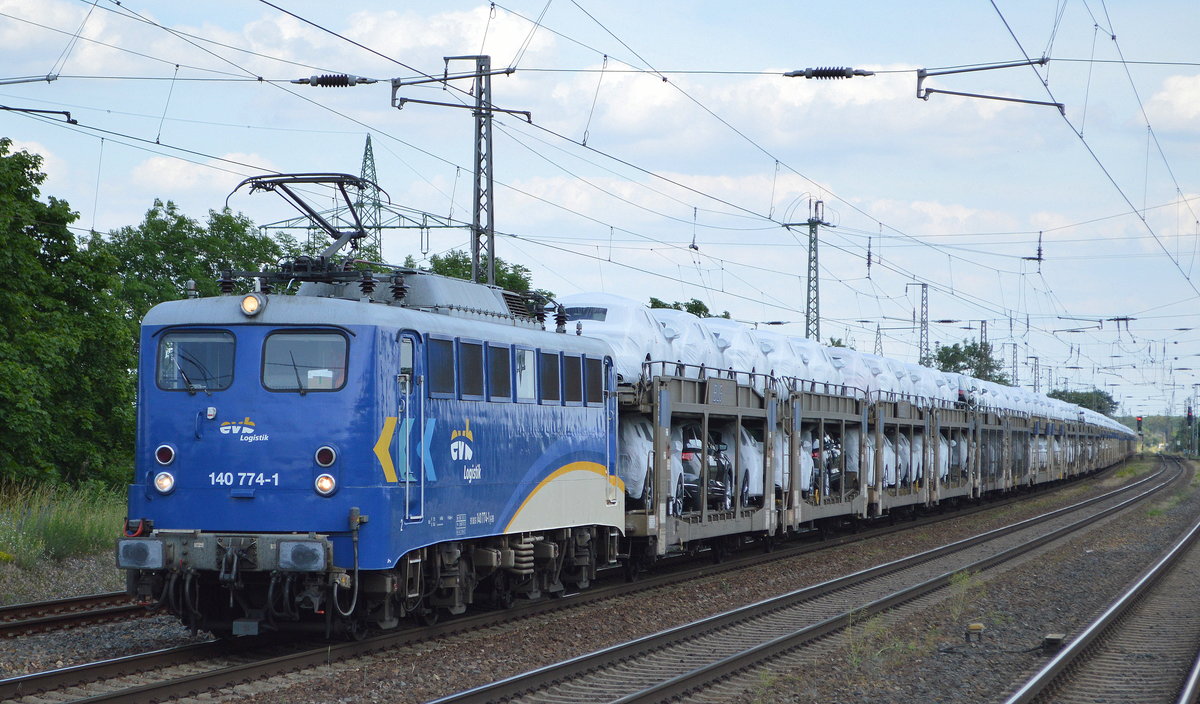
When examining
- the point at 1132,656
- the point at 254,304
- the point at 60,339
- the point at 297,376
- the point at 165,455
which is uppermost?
the point at 60,339

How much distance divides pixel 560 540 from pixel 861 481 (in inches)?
511

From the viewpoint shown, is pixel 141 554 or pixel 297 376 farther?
pixel 297 376

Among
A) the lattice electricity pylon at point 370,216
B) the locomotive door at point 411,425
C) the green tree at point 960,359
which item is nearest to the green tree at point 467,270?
the lattice electricity pylon at point 370,216

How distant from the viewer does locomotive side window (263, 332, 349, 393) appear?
36.9ft

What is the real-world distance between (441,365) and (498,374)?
1.14 meters

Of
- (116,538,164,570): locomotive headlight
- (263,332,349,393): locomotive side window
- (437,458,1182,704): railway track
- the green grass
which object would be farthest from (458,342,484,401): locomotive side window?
the green grass

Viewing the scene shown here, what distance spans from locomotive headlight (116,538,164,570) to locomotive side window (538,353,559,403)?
4.76m

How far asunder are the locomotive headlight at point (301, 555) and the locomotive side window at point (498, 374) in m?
2.95

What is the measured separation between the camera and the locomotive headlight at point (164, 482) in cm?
1122

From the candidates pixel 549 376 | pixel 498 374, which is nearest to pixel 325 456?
pixel 498 374

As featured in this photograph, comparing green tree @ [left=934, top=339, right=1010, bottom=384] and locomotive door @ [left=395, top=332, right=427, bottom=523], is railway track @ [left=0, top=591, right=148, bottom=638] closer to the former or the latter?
locomotive door @ [left=395, top=332, right=427, bottom=523]

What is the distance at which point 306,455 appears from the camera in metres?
11.1

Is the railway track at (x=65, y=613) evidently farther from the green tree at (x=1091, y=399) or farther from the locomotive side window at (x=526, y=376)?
the green tree at (x=1091, y=399)

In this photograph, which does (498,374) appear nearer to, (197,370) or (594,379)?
(594,379)
